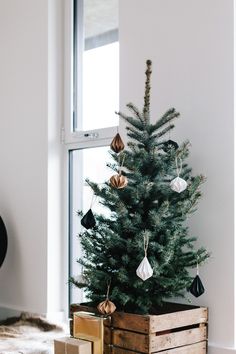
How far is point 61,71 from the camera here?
3066mm

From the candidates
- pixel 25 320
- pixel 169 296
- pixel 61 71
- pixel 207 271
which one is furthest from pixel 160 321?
pixel 61 71

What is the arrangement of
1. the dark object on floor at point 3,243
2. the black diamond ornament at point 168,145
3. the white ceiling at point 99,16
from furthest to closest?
the dark object on floor at point 3,243
the white ceiling at point 99,16
the black diamond ornament at point 168,145

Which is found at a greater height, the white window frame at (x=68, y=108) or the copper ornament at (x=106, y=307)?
the white window frame at (x=68, y=108)

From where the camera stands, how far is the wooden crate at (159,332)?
6.64 feet

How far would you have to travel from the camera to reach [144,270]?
6.49 ft

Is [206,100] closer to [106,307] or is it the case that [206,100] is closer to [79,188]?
[106,307]

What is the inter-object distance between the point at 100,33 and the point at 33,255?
4.11 ft

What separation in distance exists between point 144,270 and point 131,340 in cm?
29

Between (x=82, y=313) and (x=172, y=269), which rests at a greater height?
(x=172, y=269)

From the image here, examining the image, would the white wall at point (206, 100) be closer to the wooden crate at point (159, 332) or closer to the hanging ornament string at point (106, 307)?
the wooden crate at point (159, 332)

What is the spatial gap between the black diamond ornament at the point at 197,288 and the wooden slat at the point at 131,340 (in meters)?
0.26

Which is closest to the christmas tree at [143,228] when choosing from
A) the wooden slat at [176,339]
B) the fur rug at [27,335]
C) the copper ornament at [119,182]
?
the copper ornament at [119,182]

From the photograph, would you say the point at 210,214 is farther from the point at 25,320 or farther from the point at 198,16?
the point at 25,320

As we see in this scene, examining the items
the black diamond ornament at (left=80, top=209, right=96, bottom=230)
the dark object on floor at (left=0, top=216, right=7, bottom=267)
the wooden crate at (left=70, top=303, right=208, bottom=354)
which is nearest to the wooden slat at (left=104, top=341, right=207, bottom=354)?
the wooden crate at (left=70, top=303, right=208, bottom=354)
